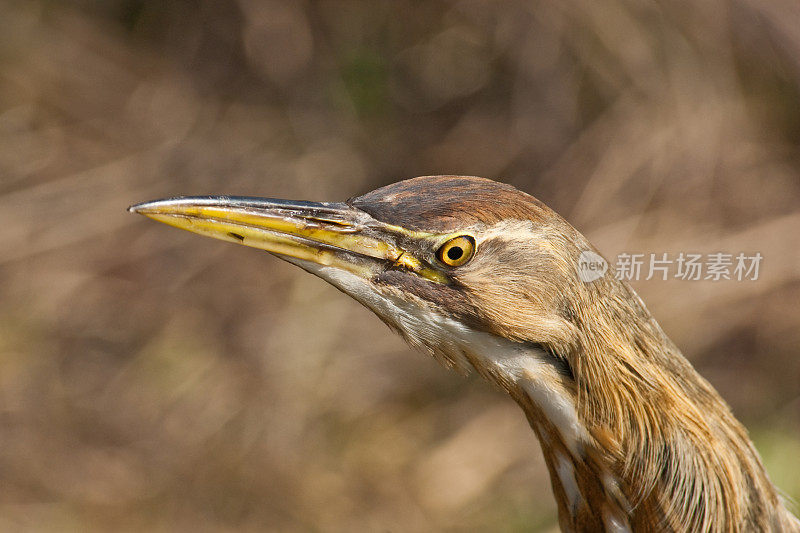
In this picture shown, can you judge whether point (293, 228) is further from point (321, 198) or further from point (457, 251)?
point (321, 198)

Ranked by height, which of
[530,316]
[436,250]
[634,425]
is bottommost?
[634,425]

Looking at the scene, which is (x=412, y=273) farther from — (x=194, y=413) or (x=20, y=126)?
(x=20, y=126)

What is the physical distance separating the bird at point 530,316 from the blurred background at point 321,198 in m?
2.42

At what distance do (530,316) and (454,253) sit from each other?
0.17m

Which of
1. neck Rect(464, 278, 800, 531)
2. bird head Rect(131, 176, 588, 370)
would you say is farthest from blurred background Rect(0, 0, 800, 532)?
bird head Rect(131, 176, 588, 370)

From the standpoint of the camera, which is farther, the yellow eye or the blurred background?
the blurred background

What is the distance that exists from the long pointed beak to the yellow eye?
0.07 metres

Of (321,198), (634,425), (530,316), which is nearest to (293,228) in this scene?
(530,316)

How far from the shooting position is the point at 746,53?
4.41 m

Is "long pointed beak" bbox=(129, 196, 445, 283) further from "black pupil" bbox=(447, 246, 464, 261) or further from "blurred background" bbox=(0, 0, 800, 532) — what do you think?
"blurred background" bbox=(0, 0, 800, 532)

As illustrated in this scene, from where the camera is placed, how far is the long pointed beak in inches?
66.5

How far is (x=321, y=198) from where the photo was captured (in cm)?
465

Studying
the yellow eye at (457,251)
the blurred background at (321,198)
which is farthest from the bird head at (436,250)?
the blurred background at (321,198)

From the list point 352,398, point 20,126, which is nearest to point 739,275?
point 352,398
